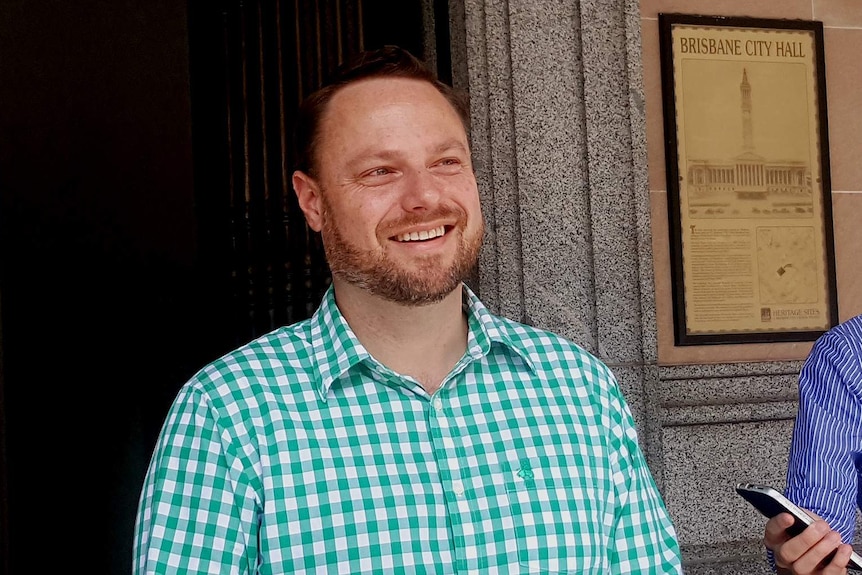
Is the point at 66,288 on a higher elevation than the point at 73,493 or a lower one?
higher

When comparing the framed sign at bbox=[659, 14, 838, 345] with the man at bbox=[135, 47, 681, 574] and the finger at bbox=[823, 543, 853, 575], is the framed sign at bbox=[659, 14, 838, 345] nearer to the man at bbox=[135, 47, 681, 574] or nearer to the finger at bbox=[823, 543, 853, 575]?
the finger at bbox=[823, 543, 853, 575]

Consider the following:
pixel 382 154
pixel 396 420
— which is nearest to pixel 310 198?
pixel 382 154

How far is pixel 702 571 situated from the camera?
12.3 feet

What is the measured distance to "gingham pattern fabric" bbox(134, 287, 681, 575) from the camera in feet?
5.54

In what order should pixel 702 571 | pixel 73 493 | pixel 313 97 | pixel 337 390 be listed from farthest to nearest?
pixel 702 571 < pixel 73 493 < pixel 313 97 < pixel 337 390

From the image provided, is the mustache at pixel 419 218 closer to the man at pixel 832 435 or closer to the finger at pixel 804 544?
the finger at pixel 804 544

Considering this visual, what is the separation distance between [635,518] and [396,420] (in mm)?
493

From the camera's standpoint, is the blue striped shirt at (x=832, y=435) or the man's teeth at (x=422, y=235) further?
the blue striped shirt at (x=832, y=435)

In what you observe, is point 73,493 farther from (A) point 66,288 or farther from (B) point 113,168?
(B) point 113,168

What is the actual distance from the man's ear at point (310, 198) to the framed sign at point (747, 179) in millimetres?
2183

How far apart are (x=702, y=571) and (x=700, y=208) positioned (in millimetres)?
1385

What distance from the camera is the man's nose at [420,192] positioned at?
1.91m

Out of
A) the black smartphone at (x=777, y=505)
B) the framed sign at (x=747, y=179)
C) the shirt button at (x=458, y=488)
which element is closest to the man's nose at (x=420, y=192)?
the shirt button at (x=458, y=488)

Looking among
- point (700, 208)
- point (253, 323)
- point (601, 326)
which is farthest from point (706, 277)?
point (253, 323)
